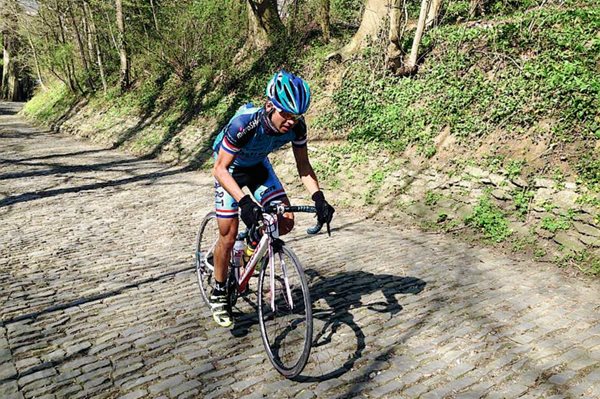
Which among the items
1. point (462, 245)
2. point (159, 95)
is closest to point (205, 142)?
point (159, 95)

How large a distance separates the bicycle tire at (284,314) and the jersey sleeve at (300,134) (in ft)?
3.09

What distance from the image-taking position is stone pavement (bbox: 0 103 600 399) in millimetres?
3646

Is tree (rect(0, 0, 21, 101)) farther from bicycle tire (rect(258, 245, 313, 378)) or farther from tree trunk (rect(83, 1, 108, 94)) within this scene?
bicycle tire (rect(258, 245, 313, 378))

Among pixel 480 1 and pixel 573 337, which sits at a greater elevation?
pixel 480 1

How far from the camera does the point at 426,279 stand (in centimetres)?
578

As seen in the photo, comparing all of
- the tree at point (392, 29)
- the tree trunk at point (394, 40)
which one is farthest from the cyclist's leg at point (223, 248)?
the tree trunk at point (394, 40)

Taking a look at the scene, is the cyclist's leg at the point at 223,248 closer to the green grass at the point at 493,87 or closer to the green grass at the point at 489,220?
the green grass at the point at 489,220

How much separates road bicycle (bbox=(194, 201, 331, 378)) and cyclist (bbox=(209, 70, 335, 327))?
0.71ft

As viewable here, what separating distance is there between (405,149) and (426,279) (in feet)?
14.9

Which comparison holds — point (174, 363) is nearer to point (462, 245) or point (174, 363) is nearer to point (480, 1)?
point (462, 245)

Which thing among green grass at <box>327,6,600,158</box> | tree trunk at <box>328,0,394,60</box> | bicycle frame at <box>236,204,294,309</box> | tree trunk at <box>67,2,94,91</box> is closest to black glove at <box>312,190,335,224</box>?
bicycle frame at <box>236,204,294,309</box>

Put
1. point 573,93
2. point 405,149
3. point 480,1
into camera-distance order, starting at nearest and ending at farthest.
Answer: point 573,93 < point 405,149 < point 480,1

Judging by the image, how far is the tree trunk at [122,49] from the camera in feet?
70.7

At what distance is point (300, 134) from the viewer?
3963 millimetres
